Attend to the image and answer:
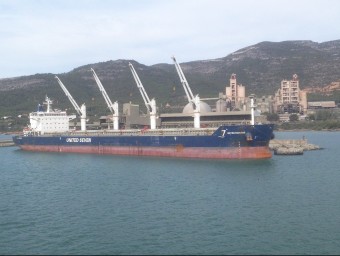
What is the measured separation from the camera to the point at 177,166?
94.0 ft

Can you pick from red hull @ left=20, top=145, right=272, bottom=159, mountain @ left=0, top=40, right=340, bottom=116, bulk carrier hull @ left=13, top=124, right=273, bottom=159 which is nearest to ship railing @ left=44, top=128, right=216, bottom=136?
bulk carrier hull @ left=13, top=124, right=273, bottom=159

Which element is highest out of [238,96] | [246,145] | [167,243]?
[238,96]

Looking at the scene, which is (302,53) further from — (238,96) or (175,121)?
(175,121)

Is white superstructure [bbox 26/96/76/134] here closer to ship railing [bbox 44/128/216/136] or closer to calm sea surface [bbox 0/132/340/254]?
ship railing [bbox 44/128/216/136]

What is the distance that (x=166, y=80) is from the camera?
140750 millimetres

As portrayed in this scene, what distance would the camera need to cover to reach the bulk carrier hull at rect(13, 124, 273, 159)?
30359 mm

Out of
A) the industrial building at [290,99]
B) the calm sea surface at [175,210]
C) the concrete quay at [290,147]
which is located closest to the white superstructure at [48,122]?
the calm sea surface at [175,210]

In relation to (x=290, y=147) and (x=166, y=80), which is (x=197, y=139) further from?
(x=166, y=80)

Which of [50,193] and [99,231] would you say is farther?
[50,193]

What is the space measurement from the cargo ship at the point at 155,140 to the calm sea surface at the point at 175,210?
231 centimetres

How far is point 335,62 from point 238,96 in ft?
314

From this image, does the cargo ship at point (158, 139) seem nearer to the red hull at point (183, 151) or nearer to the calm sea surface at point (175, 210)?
the red hull at point (183, 151)

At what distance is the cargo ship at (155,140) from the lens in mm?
30375

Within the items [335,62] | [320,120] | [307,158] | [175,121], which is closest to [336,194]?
[307,158]
